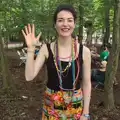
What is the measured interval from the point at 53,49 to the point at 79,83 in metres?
0.39

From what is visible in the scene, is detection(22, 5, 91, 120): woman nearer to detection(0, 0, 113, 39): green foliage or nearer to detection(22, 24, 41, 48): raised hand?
detection(22, 24, 41, 48): raised hand

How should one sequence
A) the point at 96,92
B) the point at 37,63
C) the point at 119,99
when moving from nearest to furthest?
the point at 37,63 < the point at 119,99 < the point at 96,92

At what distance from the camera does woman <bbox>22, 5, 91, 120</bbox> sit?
197 centimetres

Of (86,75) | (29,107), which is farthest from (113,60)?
(86,75)

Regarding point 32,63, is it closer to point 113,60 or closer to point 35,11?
point 113,60

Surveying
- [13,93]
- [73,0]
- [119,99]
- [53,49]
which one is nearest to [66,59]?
[53,49]

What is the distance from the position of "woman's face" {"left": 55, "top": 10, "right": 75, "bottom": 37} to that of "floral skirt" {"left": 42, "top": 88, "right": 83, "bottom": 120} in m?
0.52

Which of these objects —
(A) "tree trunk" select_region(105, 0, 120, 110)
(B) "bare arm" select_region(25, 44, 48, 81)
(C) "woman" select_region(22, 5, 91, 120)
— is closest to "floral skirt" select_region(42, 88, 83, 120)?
(C) "woman" select_region(22, 5, 91, 120)

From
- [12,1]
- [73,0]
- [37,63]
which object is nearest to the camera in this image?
[37,63]

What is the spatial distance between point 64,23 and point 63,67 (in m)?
0.37

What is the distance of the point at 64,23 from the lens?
1.96 metres

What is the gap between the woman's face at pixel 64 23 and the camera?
196 centimetres

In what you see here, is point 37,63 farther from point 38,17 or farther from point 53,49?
point 38,17

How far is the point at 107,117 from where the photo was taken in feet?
16.1
